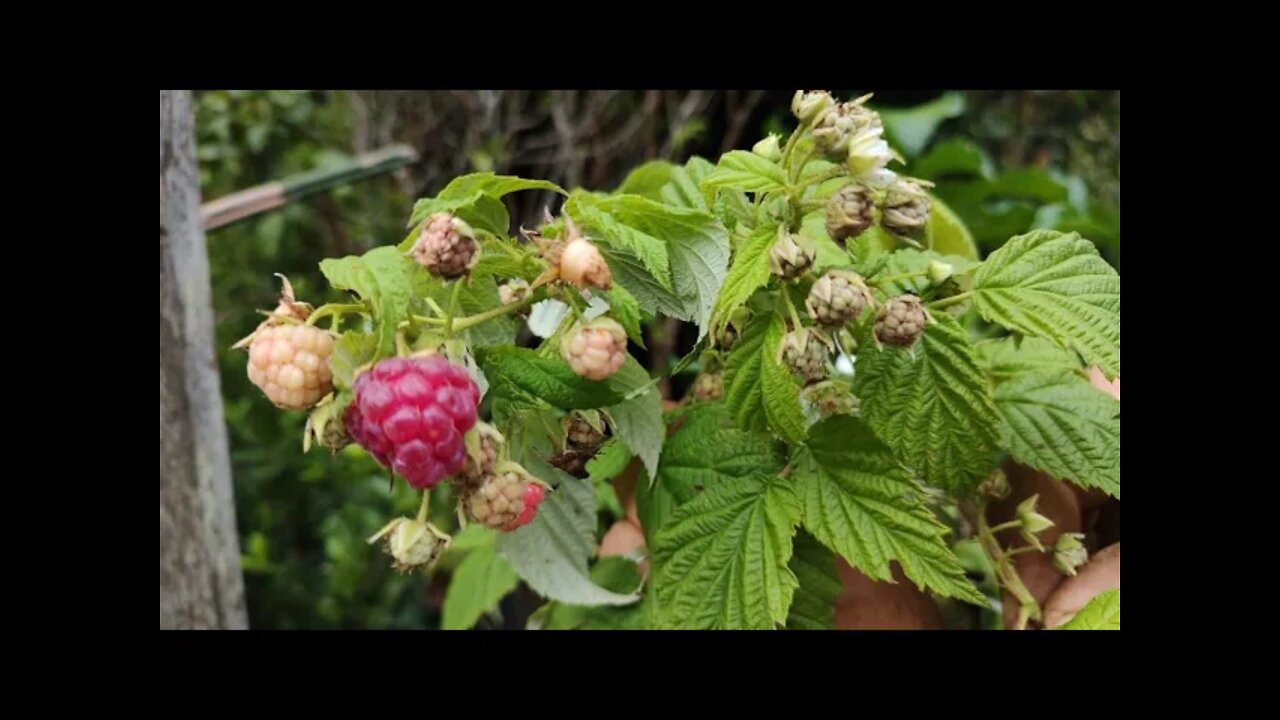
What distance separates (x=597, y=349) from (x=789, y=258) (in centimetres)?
12

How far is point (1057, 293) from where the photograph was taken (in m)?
0.60

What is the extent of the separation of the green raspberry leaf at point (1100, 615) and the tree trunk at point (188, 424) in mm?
751

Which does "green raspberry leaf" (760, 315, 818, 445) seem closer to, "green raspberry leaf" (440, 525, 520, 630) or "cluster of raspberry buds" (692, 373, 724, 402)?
"cluster of raspberry buds" (692, 373, 724, 402)

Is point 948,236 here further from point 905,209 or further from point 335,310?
point 335,310

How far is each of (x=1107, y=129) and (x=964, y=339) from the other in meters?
2.51

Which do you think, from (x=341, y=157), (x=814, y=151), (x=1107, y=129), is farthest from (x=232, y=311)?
(x=1107, y=129)

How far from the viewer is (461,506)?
0.53 metres

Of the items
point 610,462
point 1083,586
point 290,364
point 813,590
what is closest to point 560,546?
point 610,462

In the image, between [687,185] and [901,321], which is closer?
[901,321]

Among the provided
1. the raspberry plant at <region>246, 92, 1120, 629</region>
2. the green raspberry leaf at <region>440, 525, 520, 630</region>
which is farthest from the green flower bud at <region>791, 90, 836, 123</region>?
the green raspberry leaf at <region>440, 525, 520, 630</region>

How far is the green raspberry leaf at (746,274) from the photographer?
533 mm

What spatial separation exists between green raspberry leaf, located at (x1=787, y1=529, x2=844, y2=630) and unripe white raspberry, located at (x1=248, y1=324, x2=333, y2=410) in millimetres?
363

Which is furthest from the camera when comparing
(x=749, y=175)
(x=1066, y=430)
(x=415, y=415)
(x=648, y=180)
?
(x=648, y=180)
